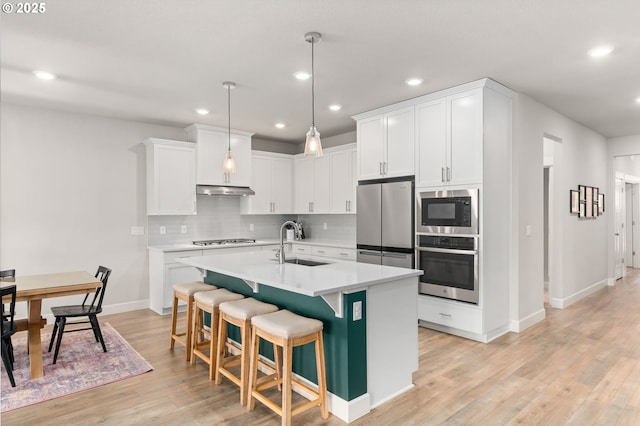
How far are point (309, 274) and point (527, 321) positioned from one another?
3037 mm

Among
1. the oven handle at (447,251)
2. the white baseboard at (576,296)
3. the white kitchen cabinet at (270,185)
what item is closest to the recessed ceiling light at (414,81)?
the oven handle at (447,251)

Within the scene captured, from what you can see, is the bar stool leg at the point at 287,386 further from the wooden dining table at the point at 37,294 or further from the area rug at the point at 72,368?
the wooden dining table at the point at 37,294

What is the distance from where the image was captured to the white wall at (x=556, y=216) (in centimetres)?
429

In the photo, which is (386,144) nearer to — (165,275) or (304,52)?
(304,52)

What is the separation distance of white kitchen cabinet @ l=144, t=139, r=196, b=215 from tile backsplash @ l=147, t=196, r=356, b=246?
39 centimetres

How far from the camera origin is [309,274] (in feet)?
9.16

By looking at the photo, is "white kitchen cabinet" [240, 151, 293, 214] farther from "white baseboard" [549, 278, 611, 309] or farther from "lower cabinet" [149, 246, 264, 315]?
"white baseboard" [549, 278, 611, 309]

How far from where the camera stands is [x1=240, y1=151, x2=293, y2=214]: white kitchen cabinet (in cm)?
629

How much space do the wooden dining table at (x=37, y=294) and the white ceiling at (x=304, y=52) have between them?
6.29 ft

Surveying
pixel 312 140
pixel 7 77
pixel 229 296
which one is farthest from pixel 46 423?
pixel 7 77

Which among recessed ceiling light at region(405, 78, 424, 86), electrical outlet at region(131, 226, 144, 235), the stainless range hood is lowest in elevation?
electrical outlet at region(131, 226, 144, 235)

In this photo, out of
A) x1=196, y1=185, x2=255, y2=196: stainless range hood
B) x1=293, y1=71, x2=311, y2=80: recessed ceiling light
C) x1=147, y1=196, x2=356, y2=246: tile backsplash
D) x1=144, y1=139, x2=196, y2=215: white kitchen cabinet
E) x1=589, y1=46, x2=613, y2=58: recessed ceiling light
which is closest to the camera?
x1=589, y1=46, x2=613, y2=58: recessed ceiling light

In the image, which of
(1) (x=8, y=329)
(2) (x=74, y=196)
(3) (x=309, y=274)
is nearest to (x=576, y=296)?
(3) (x=309, y=274)

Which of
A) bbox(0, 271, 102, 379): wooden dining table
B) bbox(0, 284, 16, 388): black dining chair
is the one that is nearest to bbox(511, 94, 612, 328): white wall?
bbox(0, 271, 102, 379): wooden dining table
